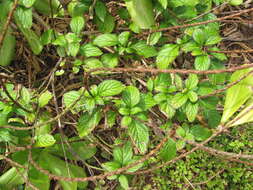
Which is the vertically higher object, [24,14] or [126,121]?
[24,14]

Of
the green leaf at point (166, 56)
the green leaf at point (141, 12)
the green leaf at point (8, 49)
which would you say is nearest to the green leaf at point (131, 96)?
the green leaf at point (166, 56)

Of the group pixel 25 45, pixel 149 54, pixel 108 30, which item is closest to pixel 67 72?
pixel 25 45

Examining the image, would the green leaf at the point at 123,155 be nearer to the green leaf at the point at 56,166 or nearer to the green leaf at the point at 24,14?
the green leaf at the point at 56,166

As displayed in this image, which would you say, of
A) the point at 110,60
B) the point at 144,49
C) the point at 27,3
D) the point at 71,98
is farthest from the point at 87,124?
the point at 27,3

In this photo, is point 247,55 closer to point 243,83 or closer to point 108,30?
point 243,83

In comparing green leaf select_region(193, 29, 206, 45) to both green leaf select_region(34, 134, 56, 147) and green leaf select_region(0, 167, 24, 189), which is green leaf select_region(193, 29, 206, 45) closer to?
green leaf select_region(34, 134, 56, 147)

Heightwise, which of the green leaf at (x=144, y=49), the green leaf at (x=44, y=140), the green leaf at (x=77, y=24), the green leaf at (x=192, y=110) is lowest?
the green leaf at (x=44, y=140)

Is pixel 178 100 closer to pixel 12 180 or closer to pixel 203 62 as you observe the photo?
pixel 203 62
